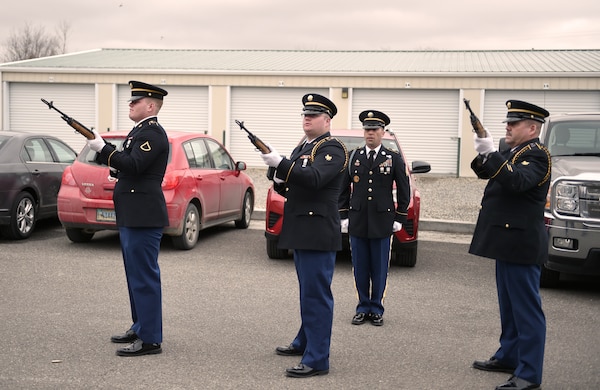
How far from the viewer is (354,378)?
473 centimetres

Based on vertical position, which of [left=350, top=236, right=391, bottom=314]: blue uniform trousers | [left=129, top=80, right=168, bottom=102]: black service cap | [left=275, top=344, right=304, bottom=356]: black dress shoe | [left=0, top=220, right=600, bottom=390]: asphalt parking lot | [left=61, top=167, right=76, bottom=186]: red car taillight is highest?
[left=129, top=80, right=168, bottom=102]: black service cap

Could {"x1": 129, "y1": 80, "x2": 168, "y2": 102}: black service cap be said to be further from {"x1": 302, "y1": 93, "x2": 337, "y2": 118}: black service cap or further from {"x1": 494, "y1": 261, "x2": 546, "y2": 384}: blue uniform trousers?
{"x1": 494, "y1": 261, "x2": 546, "y2": 384}: blue uniform trousers

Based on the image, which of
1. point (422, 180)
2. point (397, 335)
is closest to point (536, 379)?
point (397, 335)

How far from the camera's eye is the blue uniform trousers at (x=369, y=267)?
20.6 ft

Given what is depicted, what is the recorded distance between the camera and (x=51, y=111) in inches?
1013

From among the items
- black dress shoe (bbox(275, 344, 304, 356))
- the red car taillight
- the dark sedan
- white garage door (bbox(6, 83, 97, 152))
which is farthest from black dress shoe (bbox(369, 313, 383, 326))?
white garage door (bbox(6, 83, 97, 152))

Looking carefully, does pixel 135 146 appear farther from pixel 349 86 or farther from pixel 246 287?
pixel 349 86

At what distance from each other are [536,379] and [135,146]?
10.5ft

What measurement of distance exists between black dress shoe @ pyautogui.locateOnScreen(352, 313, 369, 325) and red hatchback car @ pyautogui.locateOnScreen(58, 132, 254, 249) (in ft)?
12.1

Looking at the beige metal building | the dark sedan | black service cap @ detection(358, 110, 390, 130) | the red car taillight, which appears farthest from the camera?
the beige metal building

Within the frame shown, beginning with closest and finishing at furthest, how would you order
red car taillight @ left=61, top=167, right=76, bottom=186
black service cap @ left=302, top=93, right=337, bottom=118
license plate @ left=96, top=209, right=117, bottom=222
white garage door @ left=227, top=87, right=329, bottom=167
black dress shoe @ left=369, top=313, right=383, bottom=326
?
black service cap @ left=302, top=93, right=337, bottom=118
black dress shoe @ left=369, top=313, right=383, bottom=326
license plate @ left=96, top=209, right=117, bottom=222
red car taillight @ left=61, top=167, right=76, bottom=186
white garage door @ left=227, top=87, right=329, bottom=167

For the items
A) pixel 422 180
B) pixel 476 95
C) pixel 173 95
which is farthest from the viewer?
pixel 173 95

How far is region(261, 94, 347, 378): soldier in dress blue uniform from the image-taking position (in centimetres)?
479

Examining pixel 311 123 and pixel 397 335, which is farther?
pixel 397 335
